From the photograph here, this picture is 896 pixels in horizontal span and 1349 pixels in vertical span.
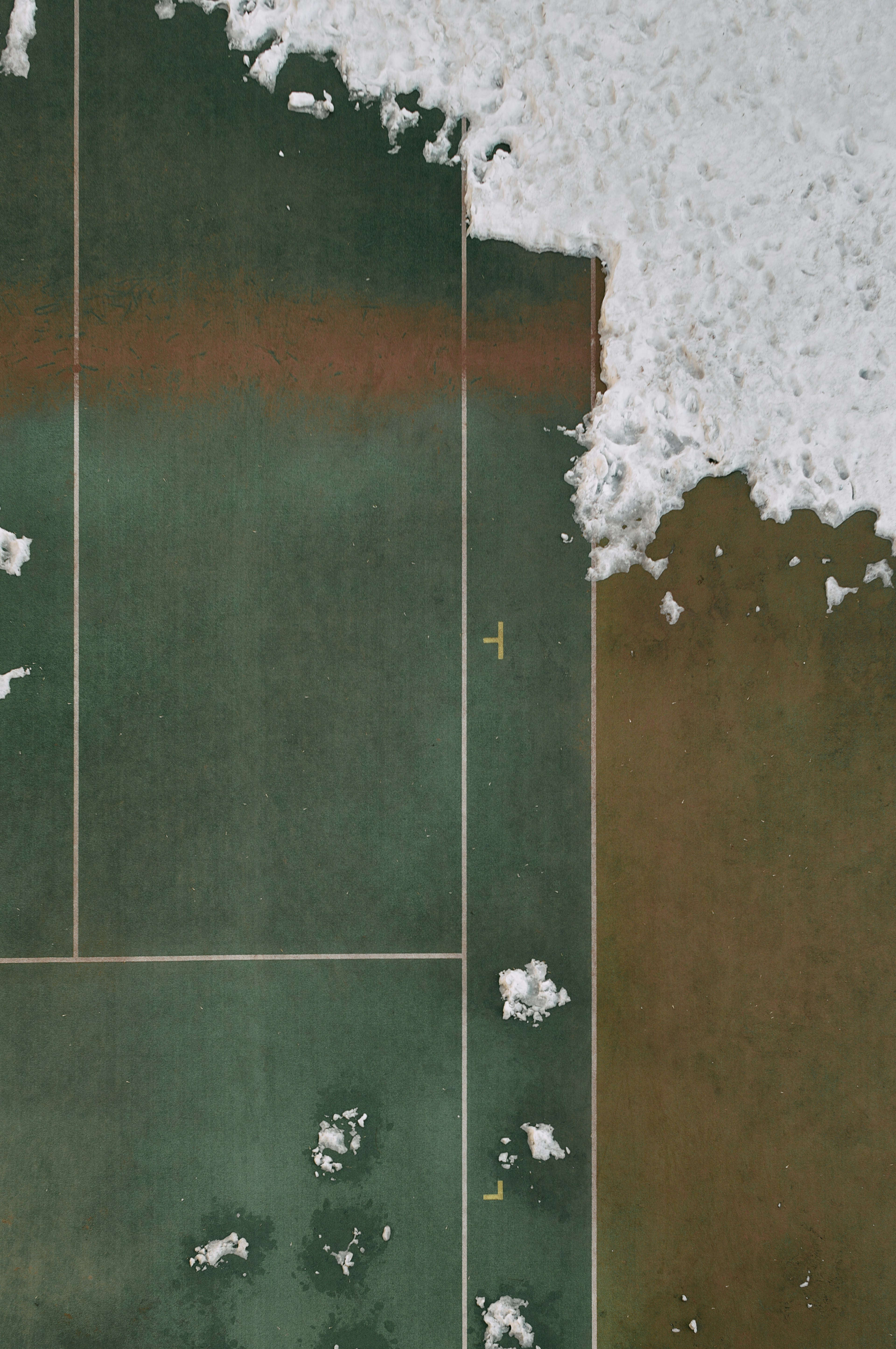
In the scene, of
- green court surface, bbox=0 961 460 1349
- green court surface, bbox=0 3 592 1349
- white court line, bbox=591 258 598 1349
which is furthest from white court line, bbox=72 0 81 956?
white court line, bbox=591 258 598 1349

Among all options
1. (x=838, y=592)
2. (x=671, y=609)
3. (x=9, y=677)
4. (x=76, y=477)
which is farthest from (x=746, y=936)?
(x=76, y=477)

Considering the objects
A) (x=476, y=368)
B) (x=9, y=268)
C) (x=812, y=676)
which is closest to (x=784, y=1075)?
(x=812, y=676)

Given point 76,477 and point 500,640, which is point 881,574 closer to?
point 500,640

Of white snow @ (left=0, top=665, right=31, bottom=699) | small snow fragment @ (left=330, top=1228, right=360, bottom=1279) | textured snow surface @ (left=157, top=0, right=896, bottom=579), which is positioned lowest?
small snow fragment @ (left=330, top=1228, right=360, bottom=1279)

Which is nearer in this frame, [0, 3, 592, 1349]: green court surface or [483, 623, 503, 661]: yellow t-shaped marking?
[0, 3, 592, 1349]: green court surface

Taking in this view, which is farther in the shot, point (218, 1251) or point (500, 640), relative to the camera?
point (500, 640)

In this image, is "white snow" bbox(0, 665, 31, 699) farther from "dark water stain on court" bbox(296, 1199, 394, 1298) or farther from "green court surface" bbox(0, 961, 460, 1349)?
"dark water stain on court" bbox(296, 1199, 394, 1298)
